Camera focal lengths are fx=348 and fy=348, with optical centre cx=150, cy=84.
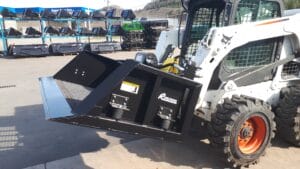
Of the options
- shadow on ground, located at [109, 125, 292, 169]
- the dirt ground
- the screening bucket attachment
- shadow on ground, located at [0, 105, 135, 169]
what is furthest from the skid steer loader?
shadow on ground, located at [0, 105, 135, 169]

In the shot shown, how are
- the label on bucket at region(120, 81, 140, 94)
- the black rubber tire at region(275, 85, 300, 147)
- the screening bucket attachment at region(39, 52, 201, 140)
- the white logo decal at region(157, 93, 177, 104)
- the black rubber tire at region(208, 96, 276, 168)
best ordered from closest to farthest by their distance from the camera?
1. the screening bucket attachment at region(39, 52, 201, 140)
2. the label on bucket at region(120, 81, 140, 94)
3. the white logo decal at region(157, 93, 177, 104)
4. the black rubber tire at region(208, 96, 276, 168)
5. the black rubber tire at region(275, 85, 300, 147)

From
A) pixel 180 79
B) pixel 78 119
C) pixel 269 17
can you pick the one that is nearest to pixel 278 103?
pixel 269 17

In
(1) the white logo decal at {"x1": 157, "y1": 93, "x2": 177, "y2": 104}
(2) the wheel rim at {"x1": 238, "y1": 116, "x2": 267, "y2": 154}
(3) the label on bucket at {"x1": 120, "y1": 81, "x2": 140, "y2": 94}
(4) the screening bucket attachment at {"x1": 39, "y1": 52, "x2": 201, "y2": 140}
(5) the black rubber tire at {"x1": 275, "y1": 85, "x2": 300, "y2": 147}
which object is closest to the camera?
(4) the screening bucket attachment at {"x1": 39, "y1": 52, "x2": 201, "y2": 140}

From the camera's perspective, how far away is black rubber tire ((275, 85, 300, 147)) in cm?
454

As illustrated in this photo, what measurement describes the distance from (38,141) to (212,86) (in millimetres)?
2738

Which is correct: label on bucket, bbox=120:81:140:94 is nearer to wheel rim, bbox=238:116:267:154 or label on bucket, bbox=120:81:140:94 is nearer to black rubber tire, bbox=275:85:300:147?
wheel rim, bbox=238:116:267:154

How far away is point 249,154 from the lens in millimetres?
4254

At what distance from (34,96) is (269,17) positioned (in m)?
5.72

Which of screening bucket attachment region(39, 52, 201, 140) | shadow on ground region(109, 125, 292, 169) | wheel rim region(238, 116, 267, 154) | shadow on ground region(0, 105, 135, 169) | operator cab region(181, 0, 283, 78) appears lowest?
shadow on ground region(0, 105, 135, 169)

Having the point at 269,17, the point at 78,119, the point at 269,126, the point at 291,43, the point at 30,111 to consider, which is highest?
the point at 269,17

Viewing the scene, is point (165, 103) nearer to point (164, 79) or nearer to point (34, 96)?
point (164, 79)

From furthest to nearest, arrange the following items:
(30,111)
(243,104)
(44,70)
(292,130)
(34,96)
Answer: (44,70) < (34,96) < (30,111) < (292,130) < (243,104)

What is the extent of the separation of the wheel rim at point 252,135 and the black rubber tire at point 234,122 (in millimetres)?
74

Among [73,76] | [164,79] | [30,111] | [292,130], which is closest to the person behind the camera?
[164,79]
